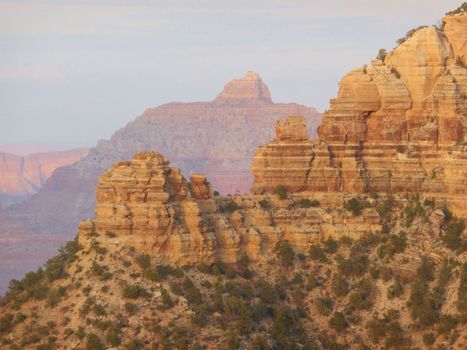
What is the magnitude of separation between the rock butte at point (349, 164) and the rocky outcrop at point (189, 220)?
62 mm

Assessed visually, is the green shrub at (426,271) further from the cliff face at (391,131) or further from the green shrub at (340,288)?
the cliff face at (391,131)

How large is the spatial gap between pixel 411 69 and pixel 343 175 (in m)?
6.27

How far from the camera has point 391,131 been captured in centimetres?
8350

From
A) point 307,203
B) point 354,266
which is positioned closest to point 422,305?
point 354,266

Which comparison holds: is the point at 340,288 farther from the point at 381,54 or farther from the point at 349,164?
the point at 381,54

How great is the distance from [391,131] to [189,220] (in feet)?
41.6

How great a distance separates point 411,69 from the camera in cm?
8375

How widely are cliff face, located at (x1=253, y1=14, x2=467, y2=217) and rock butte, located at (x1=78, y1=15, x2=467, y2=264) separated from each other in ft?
0.16

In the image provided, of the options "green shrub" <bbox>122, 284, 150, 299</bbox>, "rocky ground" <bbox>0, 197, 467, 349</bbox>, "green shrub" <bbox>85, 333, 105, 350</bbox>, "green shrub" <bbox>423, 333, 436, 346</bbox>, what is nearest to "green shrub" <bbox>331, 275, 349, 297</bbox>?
"rocky ground" <bbox>0, 197, 467, 349</bbox>

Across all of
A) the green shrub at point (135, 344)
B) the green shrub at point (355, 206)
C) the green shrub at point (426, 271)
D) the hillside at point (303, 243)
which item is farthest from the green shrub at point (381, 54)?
the green shrub at point (135, 344)

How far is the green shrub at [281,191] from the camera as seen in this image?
81062mm

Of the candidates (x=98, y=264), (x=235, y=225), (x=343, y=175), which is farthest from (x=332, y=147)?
(x=98, y=264)

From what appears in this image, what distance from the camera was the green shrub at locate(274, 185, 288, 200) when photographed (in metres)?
81.1

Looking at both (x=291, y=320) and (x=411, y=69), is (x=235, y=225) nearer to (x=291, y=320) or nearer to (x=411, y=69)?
(x=291, y=320)
